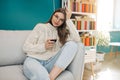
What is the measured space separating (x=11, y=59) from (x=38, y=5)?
1.27 metres

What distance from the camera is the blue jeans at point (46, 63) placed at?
1444 millimetres

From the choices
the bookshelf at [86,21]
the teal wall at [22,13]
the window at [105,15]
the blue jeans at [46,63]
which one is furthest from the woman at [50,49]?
the window at [105,15]

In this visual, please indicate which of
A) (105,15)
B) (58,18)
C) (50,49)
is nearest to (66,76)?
(50,49)

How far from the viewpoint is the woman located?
151 cm

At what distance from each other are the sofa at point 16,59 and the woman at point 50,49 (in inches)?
3.6

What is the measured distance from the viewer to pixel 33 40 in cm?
175

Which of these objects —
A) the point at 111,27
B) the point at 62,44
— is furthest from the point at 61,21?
the point at 111,27

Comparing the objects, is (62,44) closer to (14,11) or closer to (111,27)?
(14,11)

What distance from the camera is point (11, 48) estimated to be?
1.86m

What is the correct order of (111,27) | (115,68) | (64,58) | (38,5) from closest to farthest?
(64,58) → (38,5) → (115,68) → (111,27)

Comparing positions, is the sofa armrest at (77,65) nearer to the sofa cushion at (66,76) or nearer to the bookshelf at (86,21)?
the sofa cushion at (66,76)

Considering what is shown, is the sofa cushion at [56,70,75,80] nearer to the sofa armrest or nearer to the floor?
the sofa armrest

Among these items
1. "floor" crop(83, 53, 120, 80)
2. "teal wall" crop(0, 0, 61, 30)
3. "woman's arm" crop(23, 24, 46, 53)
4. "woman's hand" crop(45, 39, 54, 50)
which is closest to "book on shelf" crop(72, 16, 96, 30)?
"teal wall" crop(0, 0, 61, 30)

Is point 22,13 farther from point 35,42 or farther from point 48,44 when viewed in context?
point 48,44
